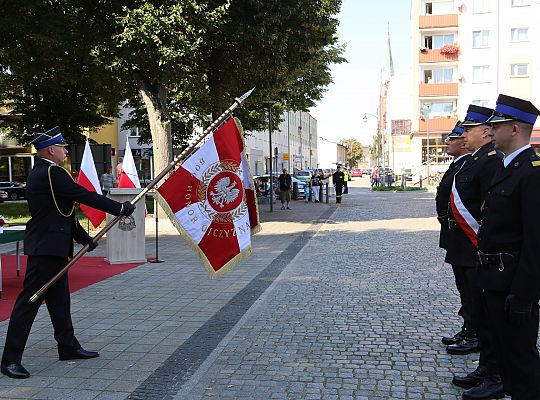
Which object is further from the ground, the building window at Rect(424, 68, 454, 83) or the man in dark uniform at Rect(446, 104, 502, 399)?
the building window at Rect(424, 68, 454, 83)

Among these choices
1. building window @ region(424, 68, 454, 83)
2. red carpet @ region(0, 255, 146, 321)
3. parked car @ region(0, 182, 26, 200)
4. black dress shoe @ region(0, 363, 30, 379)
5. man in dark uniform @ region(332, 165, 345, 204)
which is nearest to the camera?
black dress shoe @ region(0, 363, 30, 379)

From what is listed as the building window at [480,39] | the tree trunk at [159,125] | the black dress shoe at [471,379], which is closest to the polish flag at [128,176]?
the tree trunk at [159,125]

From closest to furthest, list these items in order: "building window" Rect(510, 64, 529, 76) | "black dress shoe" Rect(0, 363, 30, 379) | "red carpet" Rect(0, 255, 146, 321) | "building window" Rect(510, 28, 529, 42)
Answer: "black dress shoe" Rect(0, 363, 30, 379) → "red carpet" Rect(0, 255, 146, 321) → "building window" Rect(510, 28, 529, 42) → "building window" Rect(510, 64, 529, 76)

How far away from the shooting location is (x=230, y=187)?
605 cm

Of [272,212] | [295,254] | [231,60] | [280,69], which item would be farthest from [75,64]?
[295,254]

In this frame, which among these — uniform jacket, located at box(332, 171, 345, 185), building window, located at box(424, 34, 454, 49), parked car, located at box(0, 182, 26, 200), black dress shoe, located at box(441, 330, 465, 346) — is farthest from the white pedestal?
building window, located at box(424, 34, 454, 49)

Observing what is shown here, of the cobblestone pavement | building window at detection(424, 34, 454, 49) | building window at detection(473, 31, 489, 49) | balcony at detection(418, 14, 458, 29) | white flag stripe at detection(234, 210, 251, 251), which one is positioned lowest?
the cobblestone pavement

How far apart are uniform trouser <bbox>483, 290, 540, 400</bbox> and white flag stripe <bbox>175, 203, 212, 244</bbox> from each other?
3.05 m

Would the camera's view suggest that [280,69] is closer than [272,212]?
Yes

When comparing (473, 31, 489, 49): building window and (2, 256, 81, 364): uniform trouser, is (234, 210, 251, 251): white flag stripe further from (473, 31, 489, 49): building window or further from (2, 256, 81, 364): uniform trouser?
(473, 31, 489, 49): building window

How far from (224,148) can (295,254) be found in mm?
6641

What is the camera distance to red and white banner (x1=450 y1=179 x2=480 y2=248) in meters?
5.04

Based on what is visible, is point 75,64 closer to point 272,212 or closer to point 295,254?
point 272,212

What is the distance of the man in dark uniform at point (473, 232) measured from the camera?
4.70 metres
